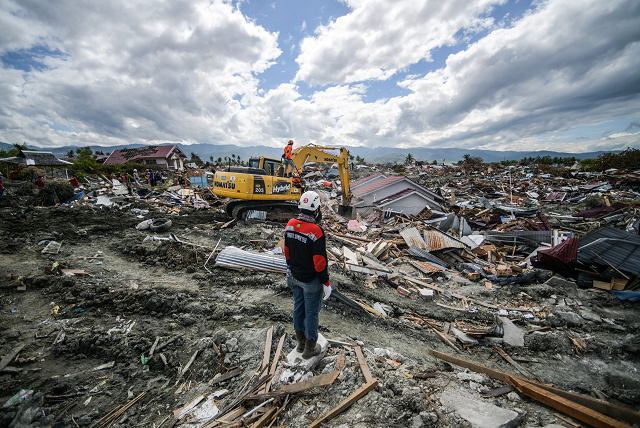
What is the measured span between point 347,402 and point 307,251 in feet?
5.46

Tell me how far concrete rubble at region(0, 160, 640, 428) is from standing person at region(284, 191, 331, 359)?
0.51 meters

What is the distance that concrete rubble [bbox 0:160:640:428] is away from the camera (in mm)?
2732

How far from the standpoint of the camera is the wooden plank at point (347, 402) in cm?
246

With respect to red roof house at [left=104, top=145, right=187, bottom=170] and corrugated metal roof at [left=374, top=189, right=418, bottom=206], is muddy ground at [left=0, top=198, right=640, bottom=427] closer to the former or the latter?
corrugated metal roof at [left=374, top=189, right=418, bottom=206]

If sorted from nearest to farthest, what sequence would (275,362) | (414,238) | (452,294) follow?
1. (275,362)
2. (452,294)
3. (414,238)

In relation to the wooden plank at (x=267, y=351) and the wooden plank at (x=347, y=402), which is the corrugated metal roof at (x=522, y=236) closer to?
the wooden plank at (x=347, y=402)

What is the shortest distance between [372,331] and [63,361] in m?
4.88

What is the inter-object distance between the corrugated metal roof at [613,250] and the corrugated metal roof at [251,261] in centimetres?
867

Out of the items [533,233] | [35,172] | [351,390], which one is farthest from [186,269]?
[35,172]

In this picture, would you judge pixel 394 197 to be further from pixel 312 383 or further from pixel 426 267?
pixel 312 383

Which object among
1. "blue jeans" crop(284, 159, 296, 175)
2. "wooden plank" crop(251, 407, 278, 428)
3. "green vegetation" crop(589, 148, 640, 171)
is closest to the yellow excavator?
"blue jeans" crop(284, 159, 296, 175)

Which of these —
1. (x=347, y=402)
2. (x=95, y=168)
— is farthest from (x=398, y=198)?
(x=95, y=168)

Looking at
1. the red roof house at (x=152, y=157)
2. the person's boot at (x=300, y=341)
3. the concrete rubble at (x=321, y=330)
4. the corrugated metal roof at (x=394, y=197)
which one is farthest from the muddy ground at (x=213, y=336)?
the red roof house at (x=152, y=157)

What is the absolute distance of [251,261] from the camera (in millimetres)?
6773
